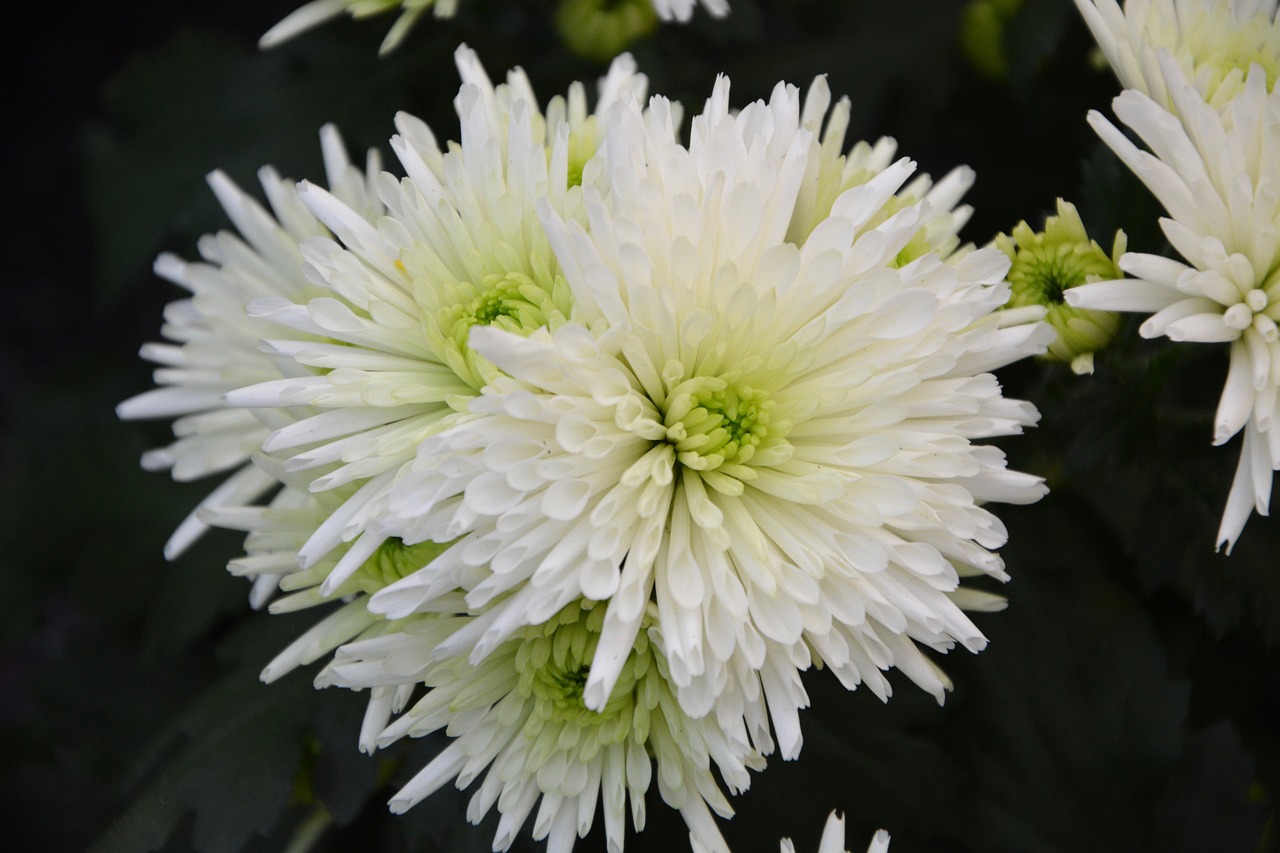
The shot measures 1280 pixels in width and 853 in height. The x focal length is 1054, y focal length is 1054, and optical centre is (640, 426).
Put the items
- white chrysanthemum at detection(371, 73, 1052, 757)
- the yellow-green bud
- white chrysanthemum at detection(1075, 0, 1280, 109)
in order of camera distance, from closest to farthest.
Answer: white chrysanthemum at detection(371, 73, 1052, 757) → white chrysanthemum at detection(1075, 0, 1280, 109) → the yellow-green bud

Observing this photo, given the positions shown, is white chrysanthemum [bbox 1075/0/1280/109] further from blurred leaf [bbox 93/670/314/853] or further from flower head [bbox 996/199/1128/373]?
blurred leaf [bbox 93/670/314/853]

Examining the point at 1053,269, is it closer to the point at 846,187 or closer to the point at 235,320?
the point at 846,187

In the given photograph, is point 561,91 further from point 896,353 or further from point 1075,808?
point 1075,808

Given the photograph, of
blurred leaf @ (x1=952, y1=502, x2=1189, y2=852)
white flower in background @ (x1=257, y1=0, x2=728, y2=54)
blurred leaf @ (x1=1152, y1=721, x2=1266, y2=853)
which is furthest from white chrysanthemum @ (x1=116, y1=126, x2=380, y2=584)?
blurred leaf @ (x1=1152, y1=721, x2=1266, y2=853)

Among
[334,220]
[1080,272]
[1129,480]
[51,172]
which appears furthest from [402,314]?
[51,172]

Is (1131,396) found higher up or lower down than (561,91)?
lower down

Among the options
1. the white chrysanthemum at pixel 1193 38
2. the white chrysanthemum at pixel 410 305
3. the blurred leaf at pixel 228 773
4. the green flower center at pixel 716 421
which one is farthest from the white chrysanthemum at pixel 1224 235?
the blurred leaf at pixel 228 773

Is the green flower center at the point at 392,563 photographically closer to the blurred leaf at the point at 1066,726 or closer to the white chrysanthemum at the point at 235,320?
the white chrysanthemum at the point at 235,320
